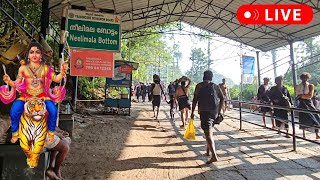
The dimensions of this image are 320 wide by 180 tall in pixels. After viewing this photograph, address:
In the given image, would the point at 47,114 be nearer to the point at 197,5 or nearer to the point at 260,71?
the point at 197,5

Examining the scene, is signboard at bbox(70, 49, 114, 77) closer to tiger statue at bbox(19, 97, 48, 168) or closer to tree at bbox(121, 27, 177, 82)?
tiger statue at bbox(19, 97, 48, 168)

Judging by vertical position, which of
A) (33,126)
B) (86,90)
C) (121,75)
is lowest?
(33,126)

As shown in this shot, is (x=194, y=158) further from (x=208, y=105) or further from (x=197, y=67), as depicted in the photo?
(x=197, y=67)

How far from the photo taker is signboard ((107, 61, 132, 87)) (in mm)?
10648

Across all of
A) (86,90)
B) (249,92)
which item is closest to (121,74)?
(86,90)

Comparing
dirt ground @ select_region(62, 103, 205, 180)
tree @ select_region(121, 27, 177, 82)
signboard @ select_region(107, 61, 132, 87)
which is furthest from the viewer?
tree @ select_region(121, 27, 177, 82)

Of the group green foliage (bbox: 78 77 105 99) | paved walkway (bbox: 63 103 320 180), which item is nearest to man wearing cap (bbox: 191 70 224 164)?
paved walkway (bbox: 63 103 320 180)

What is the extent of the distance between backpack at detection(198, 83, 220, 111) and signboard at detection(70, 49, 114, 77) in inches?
103

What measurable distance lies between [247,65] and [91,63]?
47.8ft

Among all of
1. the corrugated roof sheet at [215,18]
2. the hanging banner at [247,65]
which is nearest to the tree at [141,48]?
the corrugated roof sheet at [215,18]

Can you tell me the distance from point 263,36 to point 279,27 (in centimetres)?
211

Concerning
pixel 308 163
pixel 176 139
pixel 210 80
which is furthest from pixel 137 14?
pixel 308 163

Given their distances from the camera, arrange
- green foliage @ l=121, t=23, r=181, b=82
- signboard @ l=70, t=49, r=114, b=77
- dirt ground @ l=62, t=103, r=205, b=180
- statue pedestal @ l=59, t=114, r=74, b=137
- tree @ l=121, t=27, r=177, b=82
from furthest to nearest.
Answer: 1. green foliage @ l=121, t=23, r=181, b=82
2. tree @ l=121, t=27, r=177, b=82
3. signboard @ l=70, t=49, r=114, b=77
4. statue pedestal @ l=59, t=114, r=74, b=137
5. dirt ground @ l=62, t=103, r=205, b=180

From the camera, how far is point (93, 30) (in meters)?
4.91
